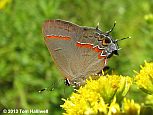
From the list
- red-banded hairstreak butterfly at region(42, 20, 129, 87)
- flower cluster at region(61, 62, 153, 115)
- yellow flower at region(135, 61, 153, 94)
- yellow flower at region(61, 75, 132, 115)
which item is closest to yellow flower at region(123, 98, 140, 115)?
flower cluster at region(61, 62, 153, 115)

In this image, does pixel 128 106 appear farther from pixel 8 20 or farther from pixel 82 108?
pixel 8 20

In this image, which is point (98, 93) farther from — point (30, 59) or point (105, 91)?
point (30, 59)

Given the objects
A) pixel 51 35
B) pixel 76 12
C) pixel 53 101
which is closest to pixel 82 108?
pixel 51 35

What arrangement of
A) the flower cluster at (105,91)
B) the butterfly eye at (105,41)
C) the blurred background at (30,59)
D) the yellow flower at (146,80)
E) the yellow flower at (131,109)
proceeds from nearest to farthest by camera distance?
1. the yellow flower at (131,109)
2. the flower cluster at (105,91)
3. the yellow flower at (146,80)
4. the butterfly eye at (105,41)
5. the blurred background at (30,59)

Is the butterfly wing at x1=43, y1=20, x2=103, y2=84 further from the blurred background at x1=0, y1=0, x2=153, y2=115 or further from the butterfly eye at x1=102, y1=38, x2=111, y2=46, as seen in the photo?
the blurred background at x1=0, y1=0, x2=153, y2=115

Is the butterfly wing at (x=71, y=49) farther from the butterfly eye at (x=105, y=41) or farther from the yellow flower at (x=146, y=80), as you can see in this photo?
the yellow flower at (x=146, y=80)

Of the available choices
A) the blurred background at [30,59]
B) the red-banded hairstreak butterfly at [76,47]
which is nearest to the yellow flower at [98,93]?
the red-banded hairstreak butterfly at [76,47]

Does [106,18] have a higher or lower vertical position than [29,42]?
higher
